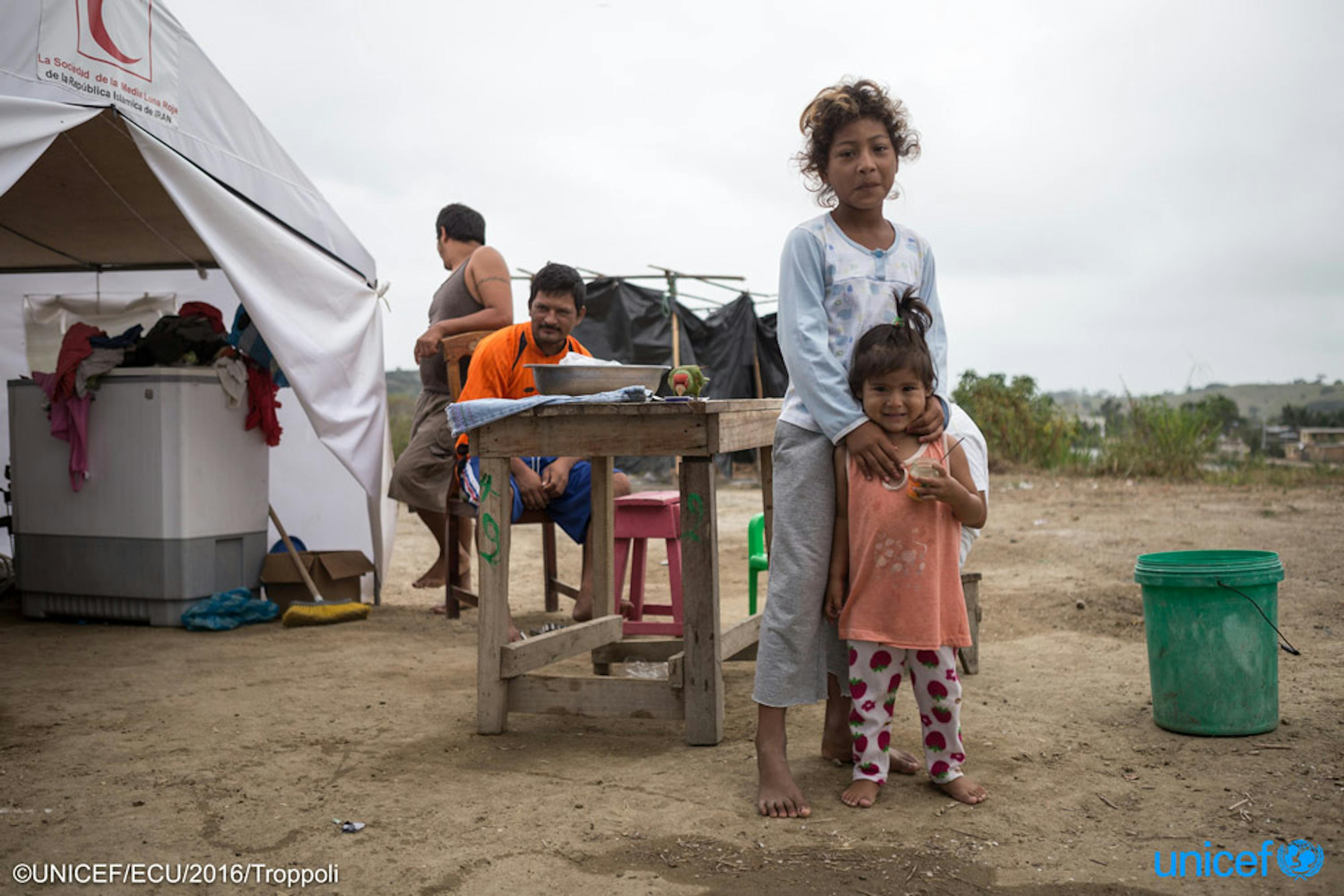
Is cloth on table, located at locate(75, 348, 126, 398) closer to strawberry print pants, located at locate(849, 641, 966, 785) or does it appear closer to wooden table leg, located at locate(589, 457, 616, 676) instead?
wooden table leg, located at locate(589, 457, 616, 676)

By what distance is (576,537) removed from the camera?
4605mm

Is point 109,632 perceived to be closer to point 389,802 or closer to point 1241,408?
point 389,802

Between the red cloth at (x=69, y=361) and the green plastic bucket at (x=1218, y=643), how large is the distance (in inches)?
188

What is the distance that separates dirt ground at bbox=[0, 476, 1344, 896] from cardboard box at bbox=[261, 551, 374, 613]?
801 mm

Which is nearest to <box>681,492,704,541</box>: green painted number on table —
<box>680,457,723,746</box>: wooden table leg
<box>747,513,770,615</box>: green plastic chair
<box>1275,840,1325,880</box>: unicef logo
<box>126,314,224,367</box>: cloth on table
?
<box>680,457,723,746</box>: wooden table leg

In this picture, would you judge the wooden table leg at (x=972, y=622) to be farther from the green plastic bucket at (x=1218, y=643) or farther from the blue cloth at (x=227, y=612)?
the blue cloth at (x=227, y=612)

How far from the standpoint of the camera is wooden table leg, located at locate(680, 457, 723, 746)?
2.98m

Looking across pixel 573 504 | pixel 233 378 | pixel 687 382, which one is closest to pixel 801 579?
pixel 687 382

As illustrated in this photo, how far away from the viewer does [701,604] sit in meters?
3.00

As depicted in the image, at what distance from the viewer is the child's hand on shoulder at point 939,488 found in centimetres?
243

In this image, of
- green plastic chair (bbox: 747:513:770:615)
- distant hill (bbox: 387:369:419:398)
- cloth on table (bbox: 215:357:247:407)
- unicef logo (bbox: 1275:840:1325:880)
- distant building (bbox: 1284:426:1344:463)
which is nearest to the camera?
unicef logo (bbox: 1275:840:1325:880)

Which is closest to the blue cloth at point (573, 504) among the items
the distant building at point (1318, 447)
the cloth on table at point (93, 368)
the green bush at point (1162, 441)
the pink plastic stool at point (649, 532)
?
the pink plastic stool at point (649, 532)

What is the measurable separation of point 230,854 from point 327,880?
0.93 feet

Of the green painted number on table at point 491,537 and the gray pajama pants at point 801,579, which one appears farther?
the green painted number on table at point 491,537
